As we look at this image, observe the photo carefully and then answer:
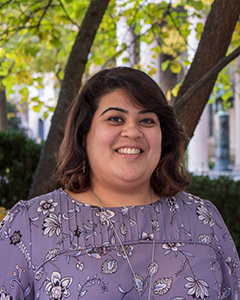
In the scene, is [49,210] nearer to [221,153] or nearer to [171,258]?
[171,258]

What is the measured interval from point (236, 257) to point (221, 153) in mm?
15528

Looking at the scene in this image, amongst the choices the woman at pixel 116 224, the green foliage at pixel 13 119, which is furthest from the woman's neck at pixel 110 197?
the green foliage at pixel 13 119

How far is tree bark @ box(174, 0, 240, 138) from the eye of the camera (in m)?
2.85

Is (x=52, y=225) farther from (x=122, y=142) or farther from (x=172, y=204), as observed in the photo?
(x=172, y=204)

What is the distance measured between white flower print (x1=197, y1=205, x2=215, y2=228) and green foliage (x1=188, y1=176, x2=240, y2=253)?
2.96 metres

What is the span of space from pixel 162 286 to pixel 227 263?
1.39 feet

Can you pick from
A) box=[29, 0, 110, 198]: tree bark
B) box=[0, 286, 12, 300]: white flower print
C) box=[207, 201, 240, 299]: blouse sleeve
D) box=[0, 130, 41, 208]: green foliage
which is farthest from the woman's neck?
box=[0, 130, 41, 208]: green foliage

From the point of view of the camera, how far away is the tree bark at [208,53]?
2.85 metres

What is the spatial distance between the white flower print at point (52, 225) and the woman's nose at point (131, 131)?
1.71 feet

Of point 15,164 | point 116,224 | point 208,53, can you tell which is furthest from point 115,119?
point 15,164

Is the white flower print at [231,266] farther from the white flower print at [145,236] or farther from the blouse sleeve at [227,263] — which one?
the white flower print at [145,236]

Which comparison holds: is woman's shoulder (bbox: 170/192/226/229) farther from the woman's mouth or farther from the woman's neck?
the woman's mouth

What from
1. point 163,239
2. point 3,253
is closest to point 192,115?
point 163,239

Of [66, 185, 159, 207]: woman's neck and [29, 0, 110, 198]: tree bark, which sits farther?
[29, 0, 110, 198]: tree bark
